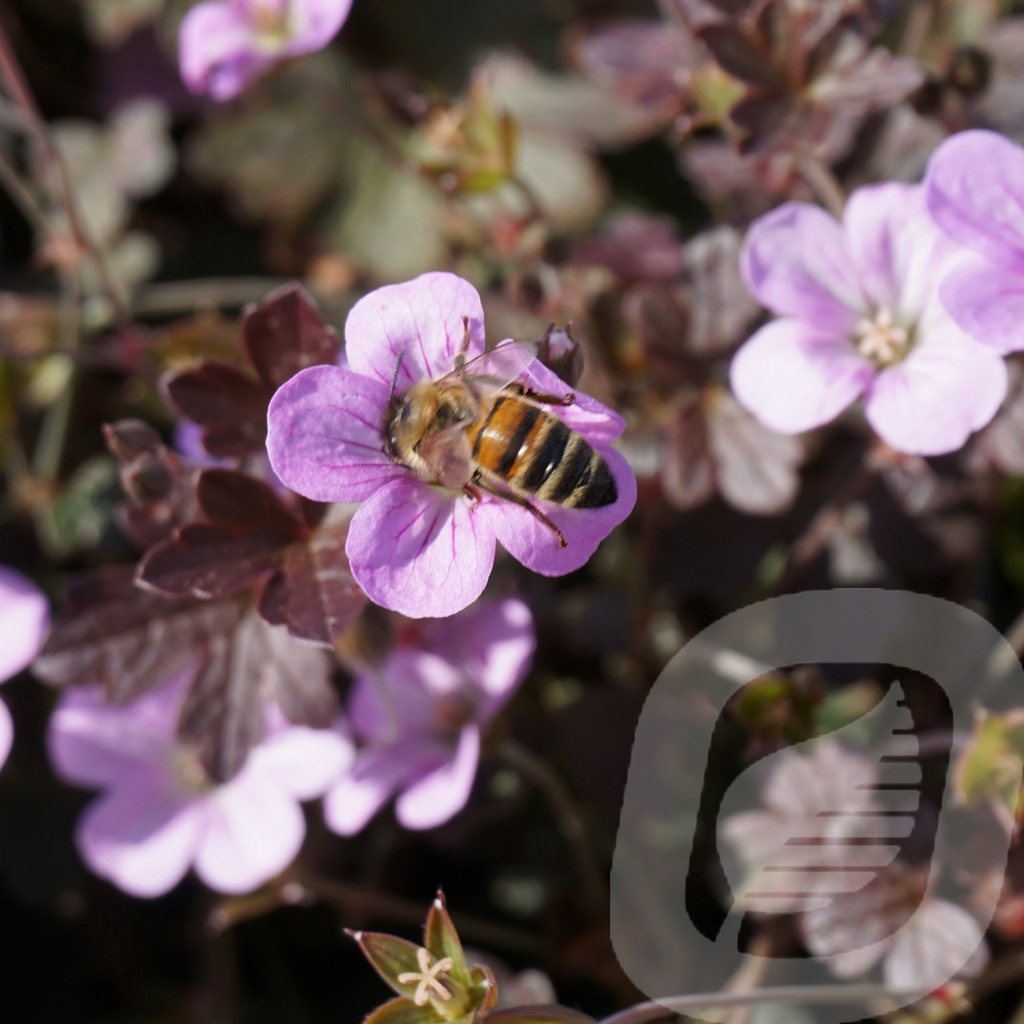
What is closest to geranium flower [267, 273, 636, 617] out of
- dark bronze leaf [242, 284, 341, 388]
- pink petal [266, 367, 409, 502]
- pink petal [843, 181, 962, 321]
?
pink petal [266, 367, 409, 502]

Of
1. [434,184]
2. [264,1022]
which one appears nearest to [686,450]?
[434,184]

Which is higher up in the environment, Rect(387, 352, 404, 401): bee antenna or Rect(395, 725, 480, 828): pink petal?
Rect(387, 352, 404, 401): bee antenna

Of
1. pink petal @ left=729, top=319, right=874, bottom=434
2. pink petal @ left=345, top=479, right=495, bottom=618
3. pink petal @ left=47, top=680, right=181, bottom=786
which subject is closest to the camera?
pink petal @ left=345, top=479, right=495, bottom=618

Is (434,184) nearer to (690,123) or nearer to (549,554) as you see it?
(690,123)

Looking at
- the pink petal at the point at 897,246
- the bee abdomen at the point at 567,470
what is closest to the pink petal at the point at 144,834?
the bee abdomen at the point at 567,470

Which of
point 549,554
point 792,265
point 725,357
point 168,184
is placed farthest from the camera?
point 168,184

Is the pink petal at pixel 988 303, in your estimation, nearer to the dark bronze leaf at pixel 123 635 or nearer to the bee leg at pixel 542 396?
the bee leg at pixel 542 396

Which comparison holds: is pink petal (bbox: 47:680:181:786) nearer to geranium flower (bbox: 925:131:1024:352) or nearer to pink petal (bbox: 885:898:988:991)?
pink petal (bbox: 885:898:988:991)
